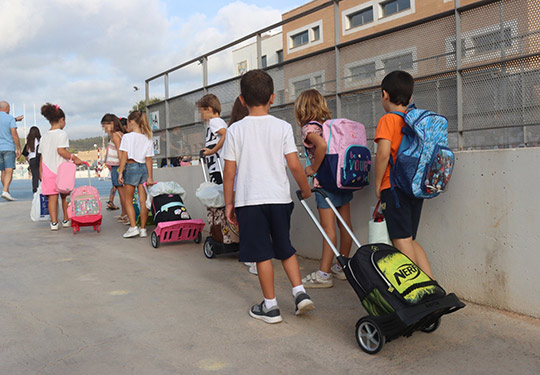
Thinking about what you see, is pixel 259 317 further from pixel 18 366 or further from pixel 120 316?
pixel 18 366

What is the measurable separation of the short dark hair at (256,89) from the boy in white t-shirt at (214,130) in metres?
2.09

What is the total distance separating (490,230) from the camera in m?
3.61

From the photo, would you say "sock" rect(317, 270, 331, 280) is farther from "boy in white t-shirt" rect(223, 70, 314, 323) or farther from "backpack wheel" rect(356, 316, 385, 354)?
"backpack wheel" rect(356, 316, 385, 354)

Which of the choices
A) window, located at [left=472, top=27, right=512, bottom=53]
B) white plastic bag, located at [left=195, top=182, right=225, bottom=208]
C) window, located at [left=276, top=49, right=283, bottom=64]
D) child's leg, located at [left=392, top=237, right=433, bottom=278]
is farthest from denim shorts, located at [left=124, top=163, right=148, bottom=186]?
window, located at [left=472, top=27, right=512, bottom=53]

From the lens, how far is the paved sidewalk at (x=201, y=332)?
2.79 meters

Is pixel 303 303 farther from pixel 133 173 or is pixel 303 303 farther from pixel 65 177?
pixel 65 177

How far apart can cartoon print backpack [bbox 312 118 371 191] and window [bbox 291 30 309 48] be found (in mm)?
1958

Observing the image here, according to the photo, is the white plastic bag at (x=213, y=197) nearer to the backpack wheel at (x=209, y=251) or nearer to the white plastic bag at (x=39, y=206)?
the backpack wheel at (x=209, y=251)

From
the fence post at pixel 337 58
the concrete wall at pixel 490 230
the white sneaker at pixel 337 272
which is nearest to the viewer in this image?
the concrete wall at pixel 490 230

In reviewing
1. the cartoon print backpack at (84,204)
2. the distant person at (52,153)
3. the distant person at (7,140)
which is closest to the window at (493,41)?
the cartoon print backpack at (84,204)

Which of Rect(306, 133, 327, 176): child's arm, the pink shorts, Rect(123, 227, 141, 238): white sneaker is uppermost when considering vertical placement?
Rect(306, 133, 327, 176): child's arm

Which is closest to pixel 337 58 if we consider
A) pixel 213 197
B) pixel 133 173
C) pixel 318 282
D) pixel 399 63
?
pixel 399 63

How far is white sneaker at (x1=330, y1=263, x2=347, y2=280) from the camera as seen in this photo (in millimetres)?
4690

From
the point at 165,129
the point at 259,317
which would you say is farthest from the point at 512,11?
the point at 165,129
